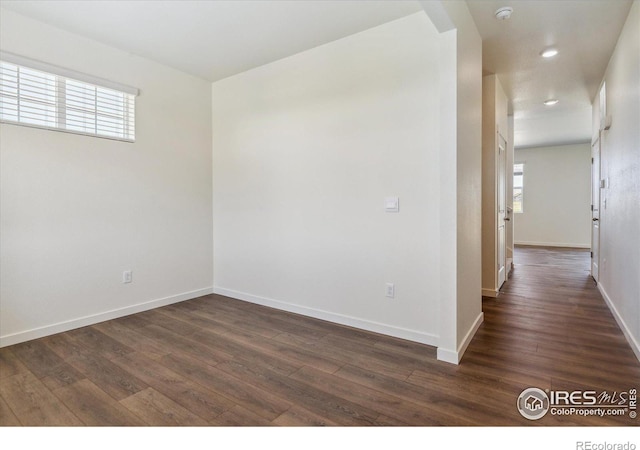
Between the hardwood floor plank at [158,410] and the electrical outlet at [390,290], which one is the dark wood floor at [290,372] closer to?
the hardwood floor plank at [158,410]

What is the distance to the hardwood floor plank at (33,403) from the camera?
5.90 feet

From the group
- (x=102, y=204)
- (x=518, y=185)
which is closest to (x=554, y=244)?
(x=518, y=185)

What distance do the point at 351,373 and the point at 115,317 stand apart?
2540 mm

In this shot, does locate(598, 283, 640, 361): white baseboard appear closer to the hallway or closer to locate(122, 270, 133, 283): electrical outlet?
the hallway

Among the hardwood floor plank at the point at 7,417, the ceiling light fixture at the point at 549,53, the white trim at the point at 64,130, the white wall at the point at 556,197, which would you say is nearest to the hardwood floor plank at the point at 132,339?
the hardwood floor plank at the point at 7,417

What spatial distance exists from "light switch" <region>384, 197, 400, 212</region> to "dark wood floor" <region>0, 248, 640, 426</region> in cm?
109

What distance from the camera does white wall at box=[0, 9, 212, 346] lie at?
2838 millimetres

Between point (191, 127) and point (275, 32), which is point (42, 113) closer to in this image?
point (191, 127)

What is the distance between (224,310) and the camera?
3.71m

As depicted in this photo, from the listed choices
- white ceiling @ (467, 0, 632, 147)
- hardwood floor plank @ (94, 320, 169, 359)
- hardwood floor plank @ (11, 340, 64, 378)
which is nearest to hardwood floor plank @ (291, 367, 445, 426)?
hardwood floor plank @ (94, 320, 169, 359)

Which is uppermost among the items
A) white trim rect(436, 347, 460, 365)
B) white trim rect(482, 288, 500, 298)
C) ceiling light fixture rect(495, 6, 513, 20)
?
ceiling light fixture rect(495, 6, 513, 20)

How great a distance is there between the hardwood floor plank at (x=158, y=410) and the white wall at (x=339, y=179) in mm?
1699

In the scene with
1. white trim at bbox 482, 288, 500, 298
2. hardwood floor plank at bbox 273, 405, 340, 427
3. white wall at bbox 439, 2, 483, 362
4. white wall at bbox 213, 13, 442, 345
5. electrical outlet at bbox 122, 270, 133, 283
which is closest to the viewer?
hardwood floor plank at bbox 273, 405, 340, 427

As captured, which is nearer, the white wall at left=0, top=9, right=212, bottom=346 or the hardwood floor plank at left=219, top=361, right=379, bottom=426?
the hardwood floor plank at left=219, top=361, right=379, bottom=426
